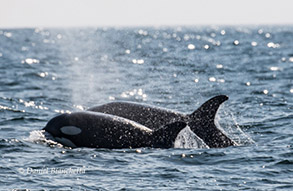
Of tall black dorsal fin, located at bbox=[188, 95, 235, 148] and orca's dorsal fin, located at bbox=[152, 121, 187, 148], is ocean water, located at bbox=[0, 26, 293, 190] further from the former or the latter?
tall black dorsal fin, located at bbox=[188, 95, 235, 148]

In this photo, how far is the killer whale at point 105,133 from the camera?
1330cm

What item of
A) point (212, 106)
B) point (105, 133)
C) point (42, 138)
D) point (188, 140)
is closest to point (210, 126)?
point (212, 106)

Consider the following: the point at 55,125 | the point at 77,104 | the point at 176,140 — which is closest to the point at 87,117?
the point at 55,125

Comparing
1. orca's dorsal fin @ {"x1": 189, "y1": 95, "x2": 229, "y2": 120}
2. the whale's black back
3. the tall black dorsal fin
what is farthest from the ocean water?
the whale's black back

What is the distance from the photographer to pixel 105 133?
13.6 m

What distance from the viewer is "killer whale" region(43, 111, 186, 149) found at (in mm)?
13297

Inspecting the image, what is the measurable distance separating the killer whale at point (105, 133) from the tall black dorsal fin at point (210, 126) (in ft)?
3.36

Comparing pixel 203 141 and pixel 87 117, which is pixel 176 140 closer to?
pixel 203 141

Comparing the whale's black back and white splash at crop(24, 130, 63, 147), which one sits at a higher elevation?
the whale's black back

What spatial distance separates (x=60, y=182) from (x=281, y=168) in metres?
4.42

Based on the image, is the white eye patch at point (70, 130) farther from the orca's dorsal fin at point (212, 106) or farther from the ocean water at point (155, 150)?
the orca's dorsal fin at point (212, 106)

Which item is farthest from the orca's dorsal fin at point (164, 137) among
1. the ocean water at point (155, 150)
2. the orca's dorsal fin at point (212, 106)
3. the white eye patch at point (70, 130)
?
the white eye patch at point (70, 130)

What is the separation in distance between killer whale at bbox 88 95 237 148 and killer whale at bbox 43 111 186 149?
3.03 ft

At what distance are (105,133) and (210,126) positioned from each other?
2.52m
